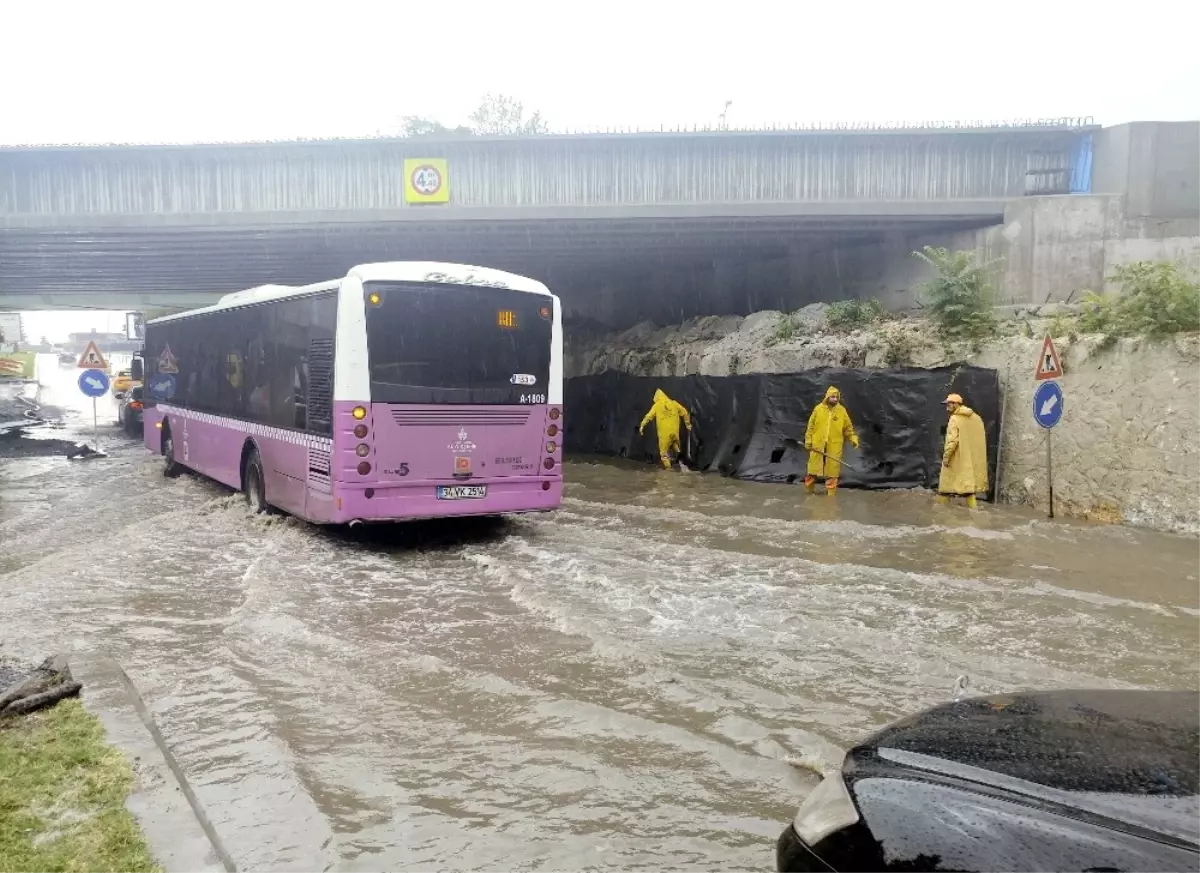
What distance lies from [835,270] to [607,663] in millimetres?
15666

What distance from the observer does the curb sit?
11.3ft

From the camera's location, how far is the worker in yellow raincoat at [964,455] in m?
12.6

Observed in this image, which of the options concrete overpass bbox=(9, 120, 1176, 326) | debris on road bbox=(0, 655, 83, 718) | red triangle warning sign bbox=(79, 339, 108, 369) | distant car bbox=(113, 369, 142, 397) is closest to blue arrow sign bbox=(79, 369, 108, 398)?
red triangle warning sign bbox=(79, 339, 108, 369)

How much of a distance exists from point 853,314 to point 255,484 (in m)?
10.8

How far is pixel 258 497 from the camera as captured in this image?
12133 mm

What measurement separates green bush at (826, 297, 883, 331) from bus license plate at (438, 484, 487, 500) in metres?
9.19

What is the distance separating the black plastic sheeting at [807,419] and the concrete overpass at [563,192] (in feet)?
11.2

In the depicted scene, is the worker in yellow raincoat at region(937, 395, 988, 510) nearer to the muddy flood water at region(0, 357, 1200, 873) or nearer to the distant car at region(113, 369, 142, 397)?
the muddy flood water at region(0, 357, 1200, 873)

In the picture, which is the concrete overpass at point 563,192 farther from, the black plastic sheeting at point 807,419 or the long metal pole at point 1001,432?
the long metal pole at point 1001,432

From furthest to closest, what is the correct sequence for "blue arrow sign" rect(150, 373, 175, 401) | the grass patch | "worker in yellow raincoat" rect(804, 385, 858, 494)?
"blue arrow sign" rect(150, 373, 175, 401) < "worker in yellow raincoat" rect(804, 385, 858, 494) < the grass patch

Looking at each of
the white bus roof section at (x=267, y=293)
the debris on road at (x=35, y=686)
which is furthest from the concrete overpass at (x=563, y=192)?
the debris on road at (x=35, y=686)

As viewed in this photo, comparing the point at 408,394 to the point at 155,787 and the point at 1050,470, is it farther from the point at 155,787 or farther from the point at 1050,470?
the point at 1050,470

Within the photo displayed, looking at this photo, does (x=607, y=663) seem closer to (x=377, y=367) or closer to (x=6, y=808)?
(x=6, y=808)

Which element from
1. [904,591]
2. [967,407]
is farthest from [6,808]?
[967,407]
